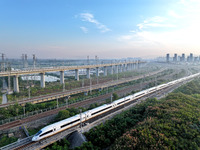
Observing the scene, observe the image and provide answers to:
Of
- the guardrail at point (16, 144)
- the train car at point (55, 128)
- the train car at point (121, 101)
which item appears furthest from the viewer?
the train car at point (121, 101)

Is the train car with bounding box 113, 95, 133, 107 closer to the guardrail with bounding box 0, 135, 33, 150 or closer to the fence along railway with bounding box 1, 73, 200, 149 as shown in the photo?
the fence along railway with bounding box 1, 73, 200, 149

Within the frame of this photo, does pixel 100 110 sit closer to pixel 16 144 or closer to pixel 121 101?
pixel 121 101

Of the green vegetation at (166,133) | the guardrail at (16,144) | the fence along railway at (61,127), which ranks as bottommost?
the guardrail at (16,144)

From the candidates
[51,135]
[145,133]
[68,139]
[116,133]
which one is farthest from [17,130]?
[145,133]

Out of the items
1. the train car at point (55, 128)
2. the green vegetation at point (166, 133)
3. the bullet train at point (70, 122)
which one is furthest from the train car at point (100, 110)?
the green vegetation at point (166, 133)

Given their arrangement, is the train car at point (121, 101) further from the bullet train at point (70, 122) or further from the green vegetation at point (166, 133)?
the green vegetation at point (166, 133)

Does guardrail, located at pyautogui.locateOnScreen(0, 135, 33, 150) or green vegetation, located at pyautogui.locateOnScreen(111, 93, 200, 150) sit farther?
guardrail, located at pyautogui.locateOnScreen(0, 135, 33, 150)

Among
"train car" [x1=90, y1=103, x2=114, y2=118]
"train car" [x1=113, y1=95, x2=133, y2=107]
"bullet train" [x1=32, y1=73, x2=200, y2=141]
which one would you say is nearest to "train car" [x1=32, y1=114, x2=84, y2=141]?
"bullet train" [x1=32, y1=73, x2=200, y2=141]

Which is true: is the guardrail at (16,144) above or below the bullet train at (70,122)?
below

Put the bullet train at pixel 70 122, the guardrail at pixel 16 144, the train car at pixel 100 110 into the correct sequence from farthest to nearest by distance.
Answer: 1. the train car at pixel 100 110
2. the bullet train at pixel 70 122
3. the guardrail at pixel 16 144

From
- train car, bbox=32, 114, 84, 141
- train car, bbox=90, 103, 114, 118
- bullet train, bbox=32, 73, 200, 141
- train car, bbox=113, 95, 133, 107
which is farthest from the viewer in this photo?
train car, bbox=113, 95, 133, 107

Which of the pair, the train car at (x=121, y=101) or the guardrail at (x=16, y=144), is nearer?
the guardrail at (x=16, y=144)
